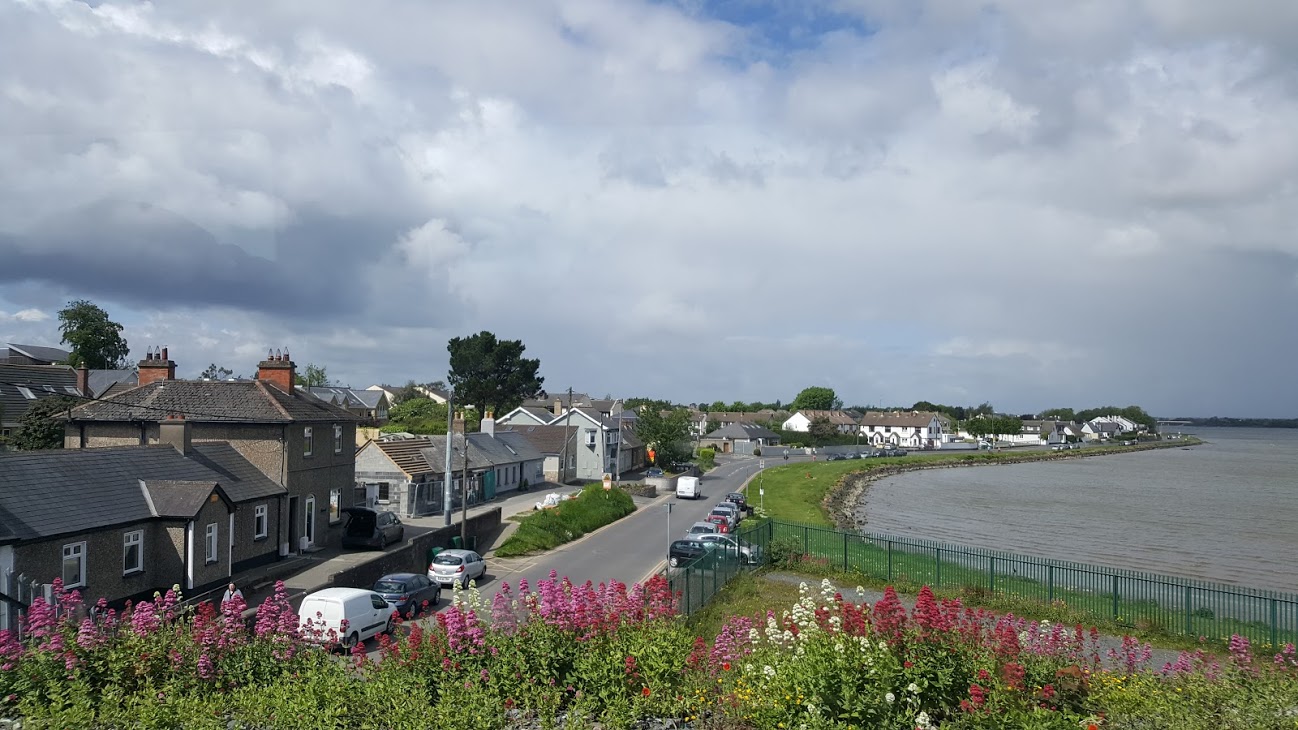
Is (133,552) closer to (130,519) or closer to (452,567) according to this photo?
(130,519)

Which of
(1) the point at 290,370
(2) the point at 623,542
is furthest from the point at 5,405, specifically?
(2) the point at 623,542

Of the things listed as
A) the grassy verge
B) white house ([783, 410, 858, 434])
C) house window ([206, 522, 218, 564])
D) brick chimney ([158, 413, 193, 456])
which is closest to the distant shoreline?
the grassy verge

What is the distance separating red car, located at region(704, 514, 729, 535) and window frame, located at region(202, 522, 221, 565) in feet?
66.4

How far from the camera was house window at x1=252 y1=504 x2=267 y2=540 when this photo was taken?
99.0 ft

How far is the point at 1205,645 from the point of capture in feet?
69.4

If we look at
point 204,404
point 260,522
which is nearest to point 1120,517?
point 260,522

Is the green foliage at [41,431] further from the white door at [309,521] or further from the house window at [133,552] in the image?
the house window at [133,552]

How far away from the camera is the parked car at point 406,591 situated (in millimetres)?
24347

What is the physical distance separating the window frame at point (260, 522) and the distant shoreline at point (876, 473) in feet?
89.5

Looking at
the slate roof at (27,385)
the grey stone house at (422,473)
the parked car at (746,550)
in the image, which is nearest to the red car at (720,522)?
the parked car at (746,550)

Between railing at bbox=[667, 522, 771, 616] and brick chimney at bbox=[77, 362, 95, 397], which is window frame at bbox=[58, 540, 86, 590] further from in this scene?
brick chimney at bbox=[77, 362, 95, 397]

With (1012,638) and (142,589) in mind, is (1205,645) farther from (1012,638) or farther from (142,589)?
(142,589)

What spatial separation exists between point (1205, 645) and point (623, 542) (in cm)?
2449

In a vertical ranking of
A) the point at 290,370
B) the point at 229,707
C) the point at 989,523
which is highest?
the point at 290,370
